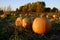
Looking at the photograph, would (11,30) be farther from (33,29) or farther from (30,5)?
(30,5)

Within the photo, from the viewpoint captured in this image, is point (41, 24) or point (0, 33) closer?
point (0, 33)

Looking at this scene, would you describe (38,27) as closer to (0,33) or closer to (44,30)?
(44,30)

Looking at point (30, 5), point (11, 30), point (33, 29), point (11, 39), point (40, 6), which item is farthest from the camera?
point (30, 5)

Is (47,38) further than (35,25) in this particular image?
No

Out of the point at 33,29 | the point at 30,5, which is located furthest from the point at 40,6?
the point at 33,29

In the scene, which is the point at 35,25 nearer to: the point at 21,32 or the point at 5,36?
the point at 21,32

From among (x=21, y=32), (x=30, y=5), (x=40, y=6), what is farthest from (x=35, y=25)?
(x=30, y=5)

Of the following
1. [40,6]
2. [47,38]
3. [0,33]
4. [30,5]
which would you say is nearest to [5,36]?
[0,33]

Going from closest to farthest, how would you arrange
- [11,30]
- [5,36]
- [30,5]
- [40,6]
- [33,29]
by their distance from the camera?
[5,36], [11,30], [33,29], [40,6], [30,5]

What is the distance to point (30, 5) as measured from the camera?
3259 cm

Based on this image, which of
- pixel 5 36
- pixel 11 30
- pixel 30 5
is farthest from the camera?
pixel 30 5

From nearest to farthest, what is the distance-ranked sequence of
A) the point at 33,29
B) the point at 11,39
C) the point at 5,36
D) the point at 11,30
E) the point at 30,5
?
1. the point at 11,39
2. the point at 5,36
3. the point at 11,30
4. the point at 33,29
5. the point at 30,5

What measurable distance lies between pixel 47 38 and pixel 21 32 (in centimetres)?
80

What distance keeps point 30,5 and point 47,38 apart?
2651 cm
